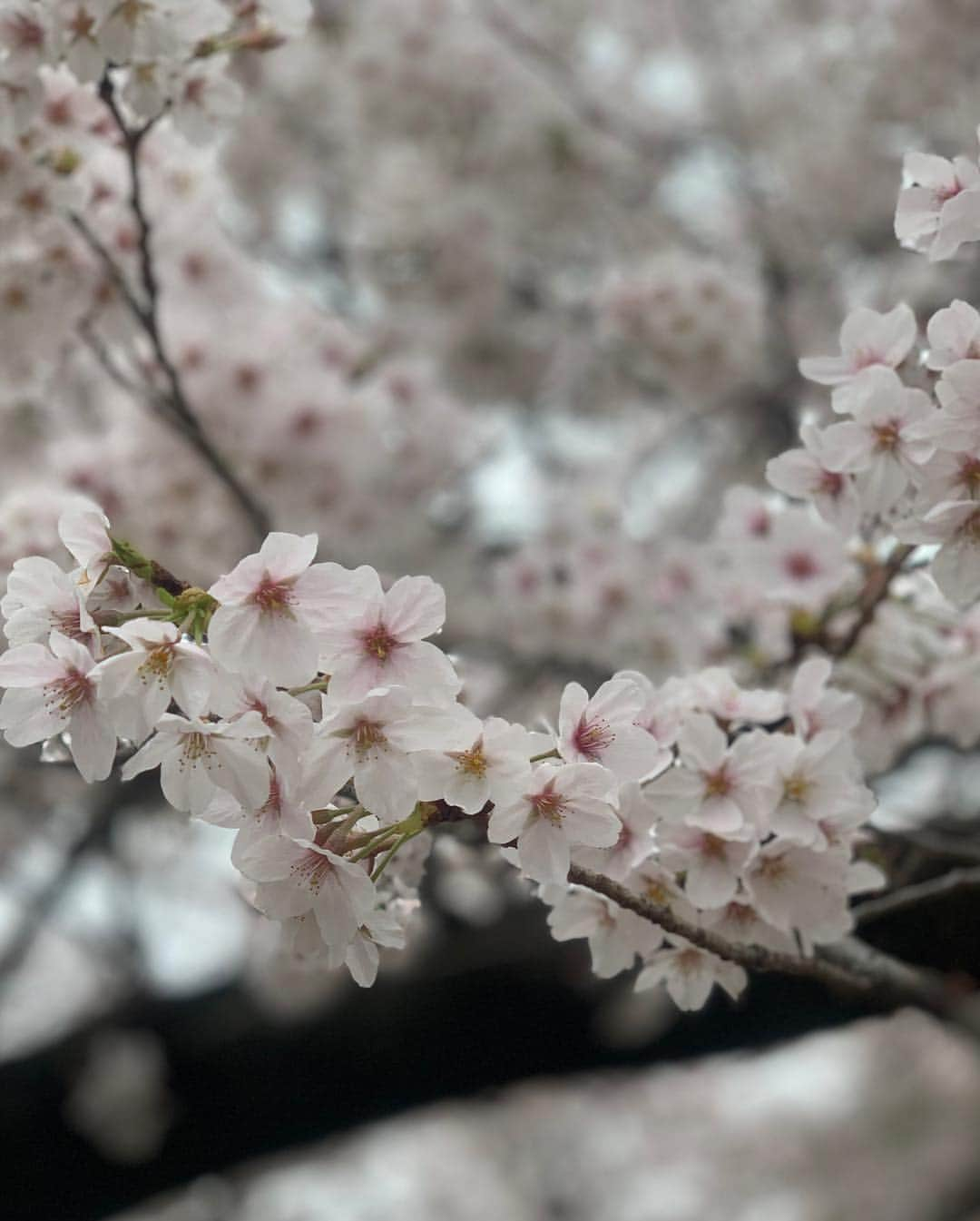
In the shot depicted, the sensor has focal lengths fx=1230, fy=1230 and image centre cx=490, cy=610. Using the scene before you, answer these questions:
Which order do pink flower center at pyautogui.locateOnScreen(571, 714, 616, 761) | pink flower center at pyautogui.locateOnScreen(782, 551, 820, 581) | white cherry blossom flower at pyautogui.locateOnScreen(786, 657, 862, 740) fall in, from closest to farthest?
pink flower center at pyautogui.locateOnScreen(571, 714, 616, 761) → white cherry blossom flower at pyautogui.locateOnScreen(786, 657, 862, 740) → pink flower center at pyautogui.locateOnScreen(782, 551, 820, 581)

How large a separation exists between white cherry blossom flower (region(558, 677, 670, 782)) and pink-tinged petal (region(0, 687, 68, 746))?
13.8 inches

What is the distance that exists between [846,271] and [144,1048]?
3544mm

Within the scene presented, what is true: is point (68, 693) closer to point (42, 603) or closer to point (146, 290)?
point (42, 603)

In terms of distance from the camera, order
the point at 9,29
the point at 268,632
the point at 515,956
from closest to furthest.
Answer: the point at 268,632, the point at 9,29, the point at 515,956

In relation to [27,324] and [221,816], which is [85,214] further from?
[221,816]

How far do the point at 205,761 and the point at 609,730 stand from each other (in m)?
0.29

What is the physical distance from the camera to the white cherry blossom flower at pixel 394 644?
0.82 meters

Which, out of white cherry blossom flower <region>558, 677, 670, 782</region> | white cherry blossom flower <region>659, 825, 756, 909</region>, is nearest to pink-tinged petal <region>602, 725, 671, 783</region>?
white cherry blossom flower <region>558, 677, 670, 782</region>

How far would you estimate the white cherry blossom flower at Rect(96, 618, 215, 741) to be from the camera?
79 cm

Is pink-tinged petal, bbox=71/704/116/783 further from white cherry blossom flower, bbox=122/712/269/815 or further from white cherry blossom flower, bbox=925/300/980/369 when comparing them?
white cherry blossom flower, bbox=925/300/980/369

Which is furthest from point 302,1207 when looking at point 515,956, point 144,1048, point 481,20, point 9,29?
point 9,29

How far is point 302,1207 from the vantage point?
5.65 metres

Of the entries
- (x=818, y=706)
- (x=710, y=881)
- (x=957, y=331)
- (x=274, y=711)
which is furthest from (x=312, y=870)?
(x=957, y=331)

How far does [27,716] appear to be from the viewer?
0.85m
